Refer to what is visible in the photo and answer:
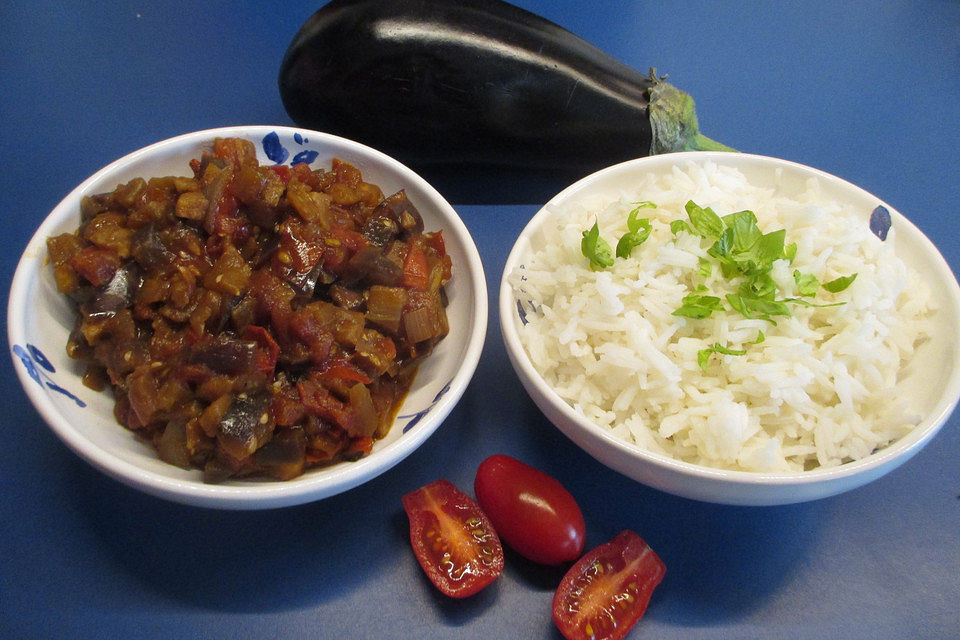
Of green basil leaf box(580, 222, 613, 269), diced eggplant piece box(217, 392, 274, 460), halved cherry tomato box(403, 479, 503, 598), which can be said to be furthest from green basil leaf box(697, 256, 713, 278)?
diced eggplant piece box(217, 392, 274, 460)

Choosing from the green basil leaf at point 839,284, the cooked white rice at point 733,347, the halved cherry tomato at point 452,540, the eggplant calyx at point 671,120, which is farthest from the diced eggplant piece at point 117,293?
the eggplant calyx at point 671,120

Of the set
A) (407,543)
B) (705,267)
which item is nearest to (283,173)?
(407,543)

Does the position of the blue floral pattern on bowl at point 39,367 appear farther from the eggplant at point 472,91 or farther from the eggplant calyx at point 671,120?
the eggplant calyx at point 671,120

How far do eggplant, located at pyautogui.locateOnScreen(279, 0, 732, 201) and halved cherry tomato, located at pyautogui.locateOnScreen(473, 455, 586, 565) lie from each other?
1420mm

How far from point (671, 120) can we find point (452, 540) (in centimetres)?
199

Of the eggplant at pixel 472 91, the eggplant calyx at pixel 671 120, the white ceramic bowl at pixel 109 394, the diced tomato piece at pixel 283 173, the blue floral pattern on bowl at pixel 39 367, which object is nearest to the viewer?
the white ceramic bowl at pixel 109 394

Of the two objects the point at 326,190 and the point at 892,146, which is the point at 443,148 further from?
the point at 892,146

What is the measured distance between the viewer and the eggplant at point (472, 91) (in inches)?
101

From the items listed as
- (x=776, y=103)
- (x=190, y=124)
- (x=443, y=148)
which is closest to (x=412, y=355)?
(x=443, y=148)

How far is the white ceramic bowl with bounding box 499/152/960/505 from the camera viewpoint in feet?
5.21

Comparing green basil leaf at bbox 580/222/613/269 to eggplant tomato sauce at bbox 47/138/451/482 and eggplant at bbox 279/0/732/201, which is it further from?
eggplant at bbox 279/0/732/201

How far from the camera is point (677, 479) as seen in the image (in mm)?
1627

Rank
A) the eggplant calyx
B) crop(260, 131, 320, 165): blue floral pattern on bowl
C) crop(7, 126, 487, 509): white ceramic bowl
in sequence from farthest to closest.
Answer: the eggplant calyx
crop(260, 131, 320, 165): blue floral pattern on bowl
crop(7, 126, 487, 509): white ceramic bowl

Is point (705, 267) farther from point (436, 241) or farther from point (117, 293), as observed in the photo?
point (117, 293)
